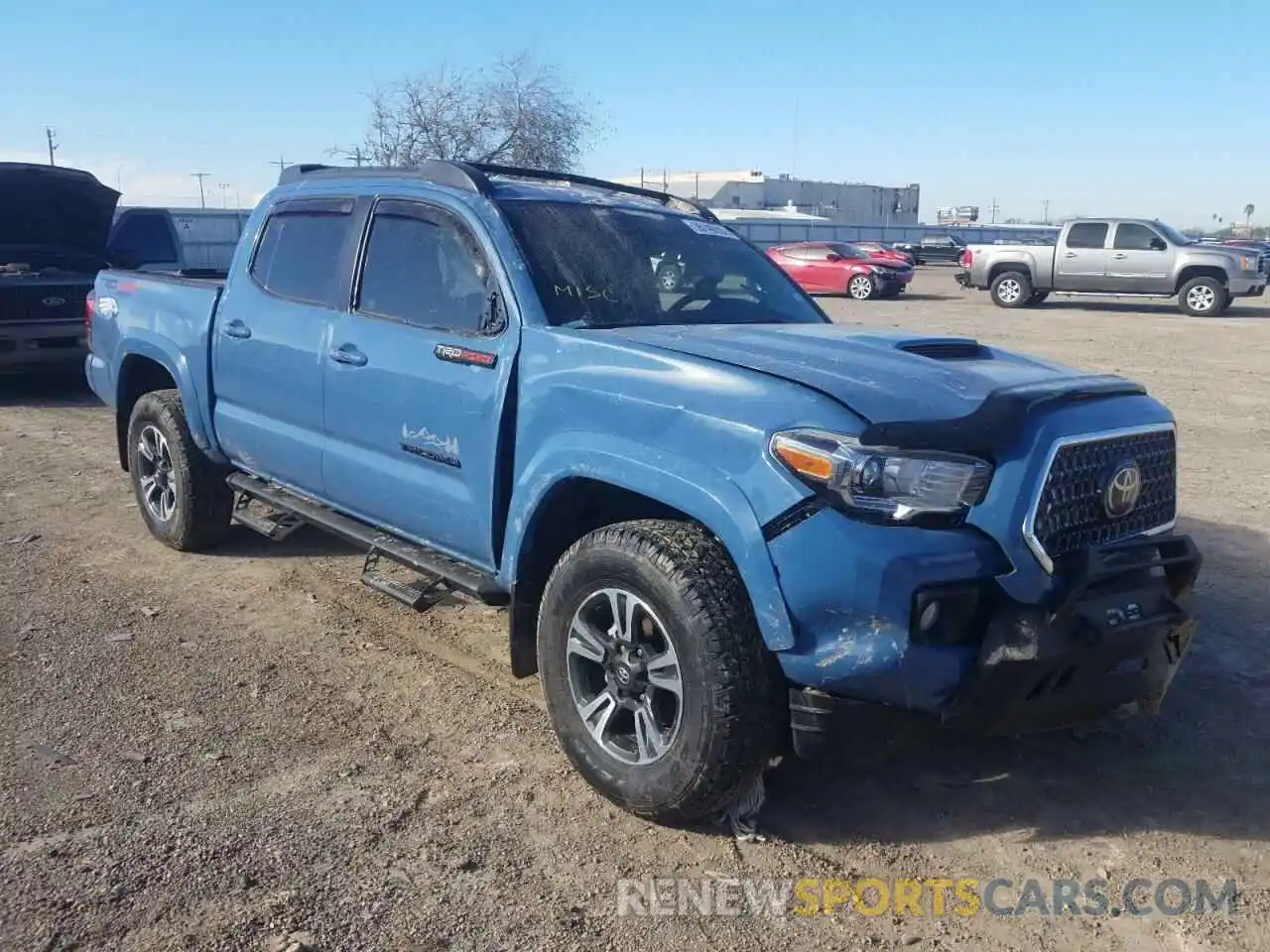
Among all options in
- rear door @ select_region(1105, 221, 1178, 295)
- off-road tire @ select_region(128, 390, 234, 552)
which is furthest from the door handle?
rear door @ select_region(1105, 221, 1178, 295)

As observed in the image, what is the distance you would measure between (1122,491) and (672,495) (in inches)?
52.0

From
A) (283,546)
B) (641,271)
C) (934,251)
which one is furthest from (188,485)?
(934,251)

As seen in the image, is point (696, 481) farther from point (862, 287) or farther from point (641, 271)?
point (862, 287)

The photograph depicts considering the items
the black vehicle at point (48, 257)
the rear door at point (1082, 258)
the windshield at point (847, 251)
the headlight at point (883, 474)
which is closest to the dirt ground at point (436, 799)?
the headlight at point (883, 474)

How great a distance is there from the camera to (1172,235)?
2342 cm

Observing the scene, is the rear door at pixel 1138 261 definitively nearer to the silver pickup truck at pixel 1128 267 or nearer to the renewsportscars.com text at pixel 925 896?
the silver pickup truck at pixel 1128 267

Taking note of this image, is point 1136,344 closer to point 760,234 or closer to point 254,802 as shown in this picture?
point 254,802

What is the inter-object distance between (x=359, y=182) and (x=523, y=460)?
1842 millimetres

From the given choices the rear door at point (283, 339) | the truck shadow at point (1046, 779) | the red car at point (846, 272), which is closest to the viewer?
the truck shadow at point (1046, 779)

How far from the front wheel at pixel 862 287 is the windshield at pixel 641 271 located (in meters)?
23.1

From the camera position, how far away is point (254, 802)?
354 cm

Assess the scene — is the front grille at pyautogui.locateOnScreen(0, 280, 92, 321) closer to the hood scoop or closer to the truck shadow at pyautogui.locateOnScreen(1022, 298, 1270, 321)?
the hood scoop

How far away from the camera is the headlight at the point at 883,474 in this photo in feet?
9.68

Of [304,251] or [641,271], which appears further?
[304,251]
